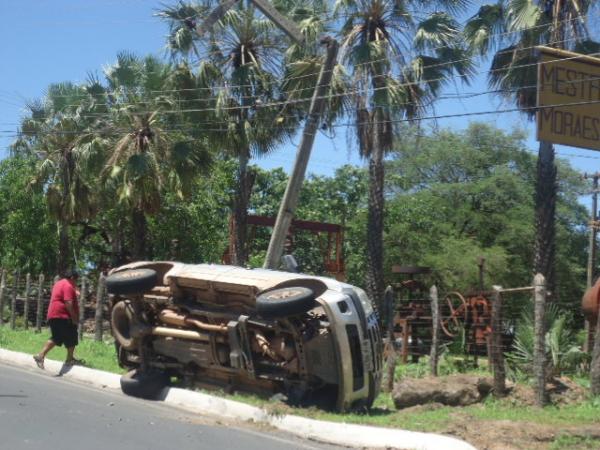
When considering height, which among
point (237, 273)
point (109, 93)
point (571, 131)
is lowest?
point (237, 273)

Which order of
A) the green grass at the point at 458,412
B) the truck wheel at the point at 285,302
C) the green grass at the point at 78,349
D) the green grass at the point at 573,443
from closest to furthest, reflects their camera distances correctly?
the green grass at the point at 573,443
the green grass at the point at 458,412
the truck wheel at the point at 285,302
the green grass at the point at 78,349

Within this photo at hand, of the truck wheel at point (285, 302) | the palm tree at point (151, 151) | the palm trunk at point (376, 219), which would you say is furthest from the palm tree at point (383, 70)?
the truck wheel at point (285, 302)

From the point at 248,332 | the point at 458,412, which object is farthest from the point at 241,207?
the point at 458,412

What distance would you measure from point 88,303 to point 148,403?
17.1 meters

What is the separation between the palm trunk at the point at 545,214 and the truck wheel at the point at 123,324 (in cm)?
1063

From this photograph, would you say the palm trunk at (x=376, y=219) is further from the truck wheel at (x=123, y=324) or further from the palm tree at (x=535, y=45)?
the truck wheel at (x=123, y=324)

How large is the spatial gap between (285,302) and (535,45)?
11.8 meters

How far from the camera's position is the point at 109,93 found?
2614cm

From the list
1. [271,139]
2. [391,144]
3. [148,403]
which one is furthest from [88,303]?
[148,403]

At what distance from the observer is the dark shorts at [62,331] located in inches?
544

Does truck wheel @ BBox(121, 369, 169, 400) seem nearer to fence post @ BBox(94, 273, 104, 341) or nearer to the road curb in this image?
the road curb

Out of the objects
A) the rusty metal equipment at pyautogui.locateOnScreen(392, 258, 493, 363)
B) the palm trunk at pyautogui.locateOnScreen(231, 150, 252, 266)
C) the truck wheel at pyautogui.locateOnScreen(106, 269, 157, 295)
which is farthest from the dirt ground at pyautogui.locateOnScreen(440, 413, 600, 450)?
the palm trunk at pyautogui.locateOnScreen(231, 150, 252, 266)

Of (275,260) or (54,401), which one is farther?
(275,260)

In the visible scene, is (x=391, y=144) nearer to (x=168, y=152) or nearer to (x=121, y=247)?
(x=168, y=152)
